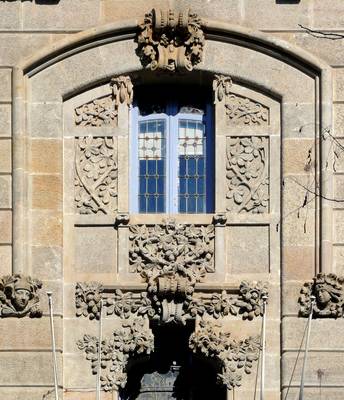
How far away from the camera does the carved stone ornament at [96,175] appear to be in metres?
36.9

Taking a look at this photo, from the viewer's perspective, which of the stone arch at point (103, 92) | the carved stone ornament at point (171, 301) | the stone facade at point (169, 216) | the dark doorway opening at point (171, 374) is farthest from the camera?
the dark doorway opening at point (171, 374)

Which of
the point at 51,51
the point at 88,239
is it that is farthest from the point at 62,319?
the point at 51,51

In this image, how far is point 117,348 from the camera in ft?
120

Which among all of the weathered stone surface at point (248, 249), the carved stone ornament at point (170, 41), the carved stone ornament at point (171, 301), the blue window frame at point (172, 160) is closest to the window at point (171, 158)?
the blue window frame at point (172, 160)

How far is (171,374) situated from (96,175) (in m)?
3.01

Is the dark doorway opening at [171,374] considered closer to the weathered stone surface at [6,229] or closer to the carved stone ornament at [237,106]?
the weathered stone surface at [6,229]

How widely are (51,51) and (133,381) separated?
4.80 m

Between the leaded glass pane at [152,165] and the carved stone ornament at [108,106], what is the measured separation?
0.57 m

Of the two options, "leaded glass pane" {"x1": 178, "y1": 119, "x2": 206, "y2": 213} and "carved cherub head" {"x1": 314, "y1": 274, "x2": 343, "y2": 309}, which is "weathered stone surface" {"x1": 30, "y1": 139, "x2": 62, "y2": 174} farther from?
"carved cherub head" {"x1": 314, "y1": 274, "x2": 343, "y2": 309}

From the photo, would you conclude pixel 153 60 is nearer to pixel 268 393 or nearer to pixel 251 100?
pixel 251 100

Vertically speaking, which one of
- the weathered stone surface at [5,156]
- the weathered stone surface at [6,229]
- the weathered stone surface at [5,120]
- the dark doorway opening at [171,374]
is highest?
the weathered stone surface at [5,120]

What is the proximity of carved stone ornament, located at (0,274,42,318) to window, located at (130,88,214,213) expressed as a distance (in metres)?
1.94

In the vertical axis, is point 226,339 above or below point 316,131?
below

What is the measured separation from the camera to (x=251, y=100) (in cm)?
3719
